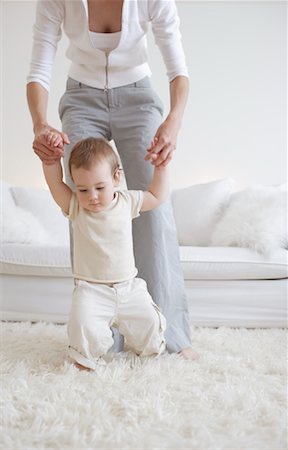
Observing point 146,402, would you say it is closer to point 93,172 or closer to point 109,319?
point 109,319

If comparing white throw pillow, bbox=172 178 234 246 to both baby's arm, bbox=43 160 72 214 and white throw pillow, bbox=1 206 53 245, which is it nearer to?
white throw pillow, bbox=1 206 53 245

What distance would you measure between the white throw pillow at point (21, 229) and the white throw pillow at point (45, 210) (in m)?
0.13

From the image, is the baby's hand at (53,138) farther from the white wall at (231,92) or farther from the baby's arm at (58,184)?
the white wall at (231,92)

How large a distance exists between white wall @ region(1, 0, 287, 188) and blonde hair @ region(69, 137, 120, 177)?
2.40m

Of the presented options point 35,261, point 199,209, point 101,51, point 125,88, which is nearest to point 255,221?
point 199,209

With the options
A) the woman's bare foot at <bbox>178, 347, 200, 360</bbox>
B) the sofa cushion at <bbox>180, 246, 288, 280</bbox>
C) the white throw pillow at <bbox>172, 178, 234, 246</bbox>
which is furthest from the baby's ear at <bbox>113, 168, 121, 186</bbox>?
the white throw pillow at <bbox>172, 178, 234, 246</bbox>

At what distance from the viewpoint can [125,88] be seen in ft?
5.52

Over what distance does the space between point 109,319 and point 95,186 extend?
1.28 ft

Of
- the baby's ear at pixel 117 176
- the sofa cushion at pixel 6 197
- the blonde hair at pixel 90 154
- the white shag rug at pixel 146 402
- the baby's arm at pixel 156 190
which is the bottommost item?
the white shag rug at pixel 146 402

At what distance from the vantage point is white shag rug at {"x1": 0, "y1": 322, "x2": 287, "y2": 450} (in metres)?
1.03

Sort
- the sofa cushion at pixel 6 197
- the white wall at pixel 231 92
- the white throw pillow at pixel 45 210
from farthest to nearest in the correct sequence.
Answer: the white wall at pixel 231 92 < the white throw pillow at pixel 45 210 < the sofa cushion at pixel 6 197

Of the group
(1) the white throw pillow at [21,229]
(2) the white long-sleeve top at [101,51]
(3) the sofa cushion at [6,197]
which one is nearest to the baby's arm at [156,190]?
(2) the white long-sleeve top at [101,51]

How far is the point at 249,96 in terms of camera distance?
3.93 meters

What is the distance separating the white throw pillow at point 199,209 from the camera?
3.05 m
